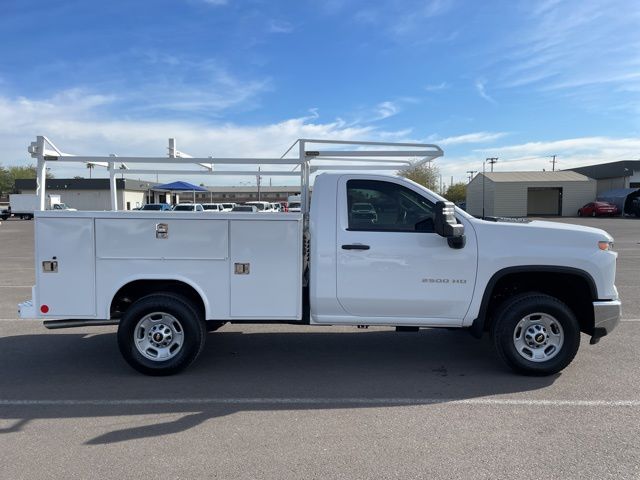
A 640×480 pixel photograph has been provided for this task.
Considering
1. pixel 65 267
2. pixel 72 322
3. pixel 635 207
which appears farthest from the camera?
pixel 635 207

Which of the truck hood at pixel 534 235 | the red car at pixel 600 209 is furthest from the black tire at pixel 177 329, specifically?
the red car at pixel 600 209

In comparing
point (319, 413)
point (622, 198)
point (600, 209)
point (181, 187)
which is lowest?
point (319, 413)

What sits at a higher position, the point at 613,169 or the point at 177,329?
the point at 613,169

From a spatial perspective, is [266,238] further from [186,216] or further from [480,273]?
[480,273]

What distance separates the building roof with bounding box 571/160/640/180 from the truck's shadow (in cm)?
6237

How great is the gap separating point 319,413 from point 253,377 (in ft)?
3.72

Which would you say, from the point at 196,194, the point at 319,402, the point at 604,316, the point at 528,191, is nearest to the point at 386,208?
the point at 319,402

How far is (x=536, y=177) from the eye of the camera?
58.2 meters

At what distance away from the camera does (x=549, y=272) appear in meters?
5.02

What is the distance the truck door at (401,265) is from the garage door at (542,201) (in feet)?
198

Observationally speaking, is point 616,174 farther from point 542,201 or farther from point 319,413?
point 319,413

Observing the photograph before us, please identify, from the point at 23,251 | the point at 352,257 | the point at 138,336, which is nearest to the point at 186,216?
the point at 138,336

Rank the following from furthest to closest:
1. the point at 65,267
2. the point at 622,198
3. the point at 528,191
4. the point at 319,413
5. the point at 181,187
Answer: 1. the point at 528,191
2. the point at 622,198
3. the point at 181,187
4. the point at 65,267
5. the point at 319,413

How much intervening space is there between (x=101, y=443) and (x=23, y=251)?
17.7 m
